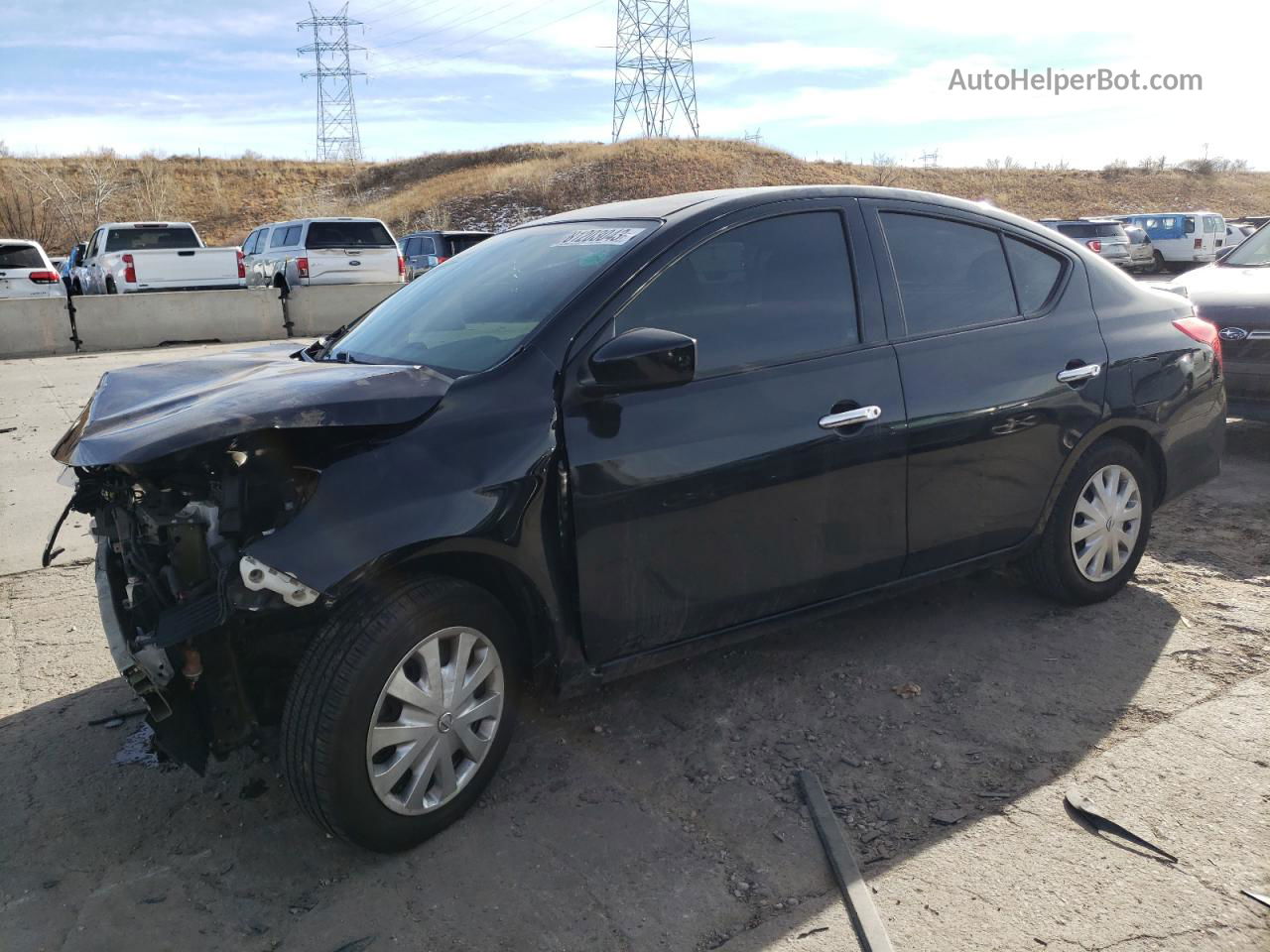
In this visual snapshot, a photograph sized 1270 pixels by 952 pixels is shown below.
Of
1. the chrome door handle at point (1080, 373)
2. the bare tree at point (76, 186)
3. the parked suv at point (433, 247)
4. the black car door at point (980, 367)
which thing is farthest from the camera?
the bare tree at point (76, 186)

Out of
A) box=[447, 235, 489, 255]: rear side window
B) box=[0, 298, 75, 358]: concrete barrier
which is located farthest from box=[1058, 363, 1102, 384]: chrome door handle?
box=[447, 235, 489, 255]: rear side window

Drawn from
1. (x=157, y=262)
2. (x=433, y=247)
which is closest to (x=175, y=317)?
(x=157, y=262)

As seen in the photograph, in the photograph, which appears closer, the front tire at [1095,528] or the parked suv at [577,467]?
the parked suv at [577,467]

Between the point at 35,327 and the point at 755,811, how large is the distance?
50.8 ft

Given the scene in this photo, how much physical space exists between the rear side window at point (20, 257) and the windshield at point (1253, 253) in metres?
17.5

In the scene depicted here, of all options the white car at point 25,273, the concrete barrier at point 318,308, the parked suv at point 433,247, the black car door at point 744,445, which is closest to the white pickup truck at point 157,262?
the white car at point 25,273

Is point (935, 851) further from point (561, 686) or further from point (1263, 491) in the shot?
point (1263, 491)

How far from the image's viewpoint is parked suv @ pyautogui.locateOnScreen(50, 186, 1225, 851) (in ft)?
8.73

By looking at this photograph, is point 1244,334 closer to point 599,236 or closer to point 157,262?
point 599,236

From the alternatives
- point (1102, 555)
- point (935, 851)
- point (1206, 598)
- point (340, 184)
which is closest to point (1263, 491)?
point (1206, 598)

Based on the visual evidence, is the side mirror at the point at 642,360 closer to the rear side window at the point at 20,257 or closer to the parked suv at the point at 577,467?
the parked suv at the point at 577,467

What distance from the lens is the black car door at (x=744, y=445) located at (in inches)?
120

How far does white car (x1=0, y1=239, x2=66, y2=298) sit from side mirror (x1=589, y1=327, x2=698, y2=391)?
55.1 feet

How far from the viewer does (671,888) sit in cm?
269
